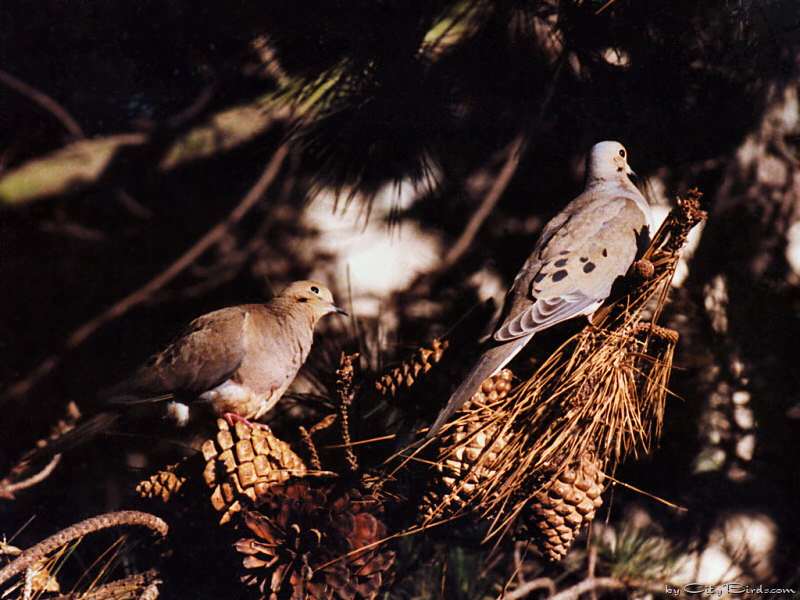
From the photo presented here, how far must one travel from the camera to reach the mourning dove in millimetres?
613

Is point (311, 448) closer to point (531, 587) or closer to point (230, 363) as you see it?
point (230, 363)

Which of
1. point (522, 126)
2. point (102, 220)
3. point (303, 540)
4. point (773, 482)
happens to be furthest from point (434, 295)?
point (773, 482)

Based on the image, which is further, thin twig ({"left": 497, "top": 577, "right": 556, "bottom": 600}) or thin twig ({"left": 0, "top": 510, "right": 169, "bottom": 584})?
thin twig ({"left": 497, "top": 577, "right": 556, "bottom": 600})

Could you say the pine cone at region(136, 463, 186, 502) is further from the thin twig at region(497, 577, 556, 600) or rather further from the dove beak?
the dove beak

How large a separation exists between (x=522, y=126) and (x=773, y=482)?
71 cm

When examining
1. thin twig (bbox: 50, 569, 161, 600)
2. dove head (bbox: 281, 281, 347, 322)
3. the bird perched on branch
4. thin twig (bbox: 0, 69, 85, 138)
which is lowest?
thin twig (bbox: 50, 569, 161, 600)

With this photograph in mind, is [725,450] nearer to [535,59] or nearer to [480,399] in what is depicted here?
[480,399]

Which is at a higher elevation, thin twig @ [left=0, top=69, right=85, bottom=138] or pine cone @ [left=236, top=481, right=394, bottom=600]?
thin twig @ [left=0, top=69, right=85, bottom=138]

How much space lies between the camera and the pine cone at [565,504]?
2.05ft

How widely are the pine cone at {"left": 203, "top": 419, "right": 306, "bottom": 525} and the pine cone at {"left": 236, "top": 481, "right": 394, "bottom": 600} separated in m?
0.02

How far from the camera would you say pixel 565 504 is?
63cm

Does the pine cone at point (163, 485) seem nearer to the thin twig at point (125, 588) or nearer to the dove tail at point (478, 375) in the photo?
the thin twig at point (125, 588)

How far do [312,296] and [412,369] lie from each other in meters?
0.18

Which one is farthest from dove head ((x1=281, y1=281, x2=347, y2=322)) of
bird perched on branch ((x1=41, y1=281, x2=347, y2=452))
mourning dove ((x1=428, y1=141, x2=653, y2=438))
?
mourning dove ((x1=428, y1=141, x2=653, y2=438))
